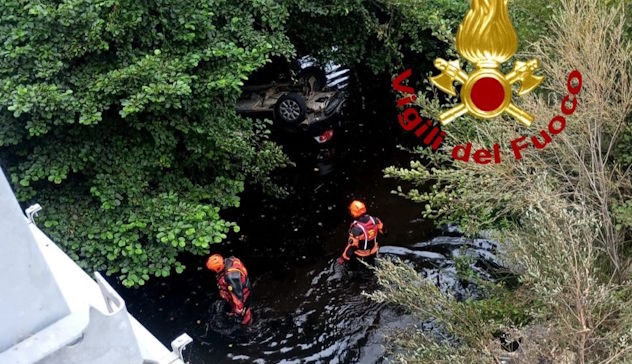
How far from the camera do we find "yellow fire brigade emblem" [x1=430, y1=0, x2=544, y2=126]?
9.45ft

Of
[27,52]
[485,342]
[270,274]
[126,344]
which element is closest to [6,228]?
[126,344]

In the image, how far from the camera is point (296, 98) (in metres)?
11.2

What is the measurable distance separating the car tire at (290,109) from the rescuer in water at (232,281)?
4.22 metres

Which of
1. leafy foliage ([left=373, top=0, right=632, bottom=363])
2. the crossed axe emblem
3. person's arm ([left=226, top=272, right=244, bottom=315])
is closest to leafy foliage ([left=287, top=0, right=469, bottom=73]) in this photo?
leafy foliage ([left=373, top=0, right=632, bottom=363])

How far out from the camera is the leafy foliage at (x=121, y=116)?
6.73 m

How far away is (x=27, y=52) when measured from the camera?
264 inches

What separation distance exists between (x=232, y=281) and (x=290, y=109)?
4673 mm

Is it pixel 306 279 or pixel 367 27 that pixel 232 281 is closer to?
pixel 306 279

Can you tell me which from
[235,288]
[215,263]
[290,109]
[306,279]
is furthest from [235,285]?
[290,109]

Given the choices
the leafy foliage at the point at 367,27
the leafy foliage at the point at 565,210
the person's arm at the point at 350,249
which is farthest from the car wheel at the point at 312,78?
the leafy foliage at the point at 565,210

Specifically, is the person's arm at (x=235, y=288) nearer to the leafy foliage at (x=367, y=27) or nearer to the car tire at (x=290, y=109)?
the car tire at (x=290, y=109)

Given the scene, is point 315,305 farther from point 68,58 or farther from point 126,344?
point 126,344

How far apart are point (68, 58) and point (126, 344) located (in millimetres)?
5240

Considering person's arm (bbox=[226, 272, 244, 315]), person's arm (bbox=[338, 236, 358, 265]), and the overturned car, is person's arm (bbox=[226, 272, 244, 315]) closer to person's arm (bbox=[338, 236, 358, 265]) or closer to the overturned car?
person's arm (bbox=[338, 236, 358, 265])
